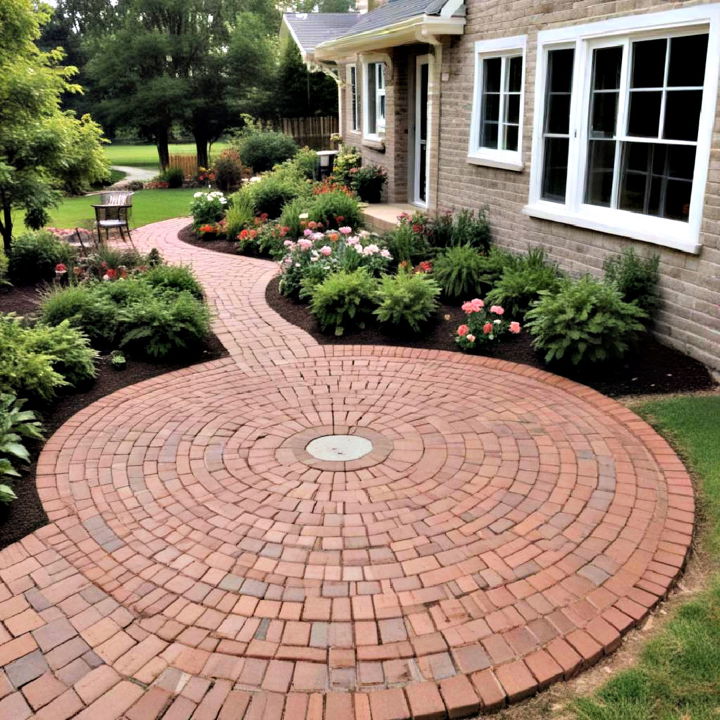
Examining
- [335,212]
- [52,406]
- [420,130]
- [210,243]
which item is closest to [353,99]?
[420,130]

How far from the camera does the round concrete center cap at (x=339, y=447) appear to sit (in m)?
5.03

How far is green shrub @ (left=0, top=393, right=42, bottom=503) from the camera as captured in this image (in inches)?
172

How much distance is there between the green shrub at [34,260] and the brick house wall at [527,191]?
6.00 m

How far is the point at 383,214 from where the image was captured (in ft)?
42.5

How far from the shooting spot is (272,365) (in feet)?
22.9

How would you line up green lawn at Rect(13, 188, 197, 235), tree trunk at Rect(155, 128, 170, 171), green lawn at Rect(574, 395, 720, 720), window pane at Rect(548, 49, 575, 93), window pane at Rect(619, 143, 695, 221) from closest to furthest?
green lawn at Rect(574, 395, 720, 720), window pane at Rect(619, 143, 695, 221), window pane at Rect(548, 49, 575, 93), green lawn at Rect(13, 188, 197, 235), tree trunk at Rect(155, 128, 170, 171)

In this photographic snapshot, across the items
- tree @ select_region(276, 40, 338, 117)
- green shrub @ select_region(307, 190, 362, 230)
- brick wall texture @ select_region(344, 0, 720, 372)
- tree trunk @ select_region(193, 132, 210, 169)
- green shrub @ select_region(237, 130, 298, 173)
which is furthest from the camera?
tree trunk @ select_region(193, 132, 210, 169)

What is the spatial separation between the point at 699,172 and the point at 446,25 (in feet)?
17.5

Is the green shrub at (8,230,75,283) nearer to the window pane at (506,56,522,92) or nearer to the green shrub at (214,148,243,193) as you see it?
the window pane at (506,56,522,92)

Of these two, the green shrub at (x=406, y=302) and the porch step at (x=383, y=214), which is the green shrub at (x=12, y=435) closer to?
the green shrub at (x=406, y=302)

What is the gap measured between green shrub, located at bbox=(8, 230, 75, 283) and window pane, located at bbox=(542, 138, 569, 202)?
6738 mm

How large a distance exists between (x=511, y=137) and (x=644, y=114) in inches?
109

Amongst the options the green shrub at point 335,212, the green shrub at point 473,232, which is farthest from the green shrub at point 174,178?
the green shrub at point 473,232

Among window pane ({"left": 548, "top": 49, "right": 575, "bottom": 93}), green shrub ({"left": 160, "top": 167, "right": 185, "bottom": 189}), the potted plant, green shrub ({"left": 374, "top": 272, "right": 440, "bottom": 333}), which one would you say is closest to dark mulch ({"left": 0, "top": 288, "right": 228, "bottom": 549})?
green shrub ({"left": 374, "top": 272, "right": 440, "bottom": 333})
